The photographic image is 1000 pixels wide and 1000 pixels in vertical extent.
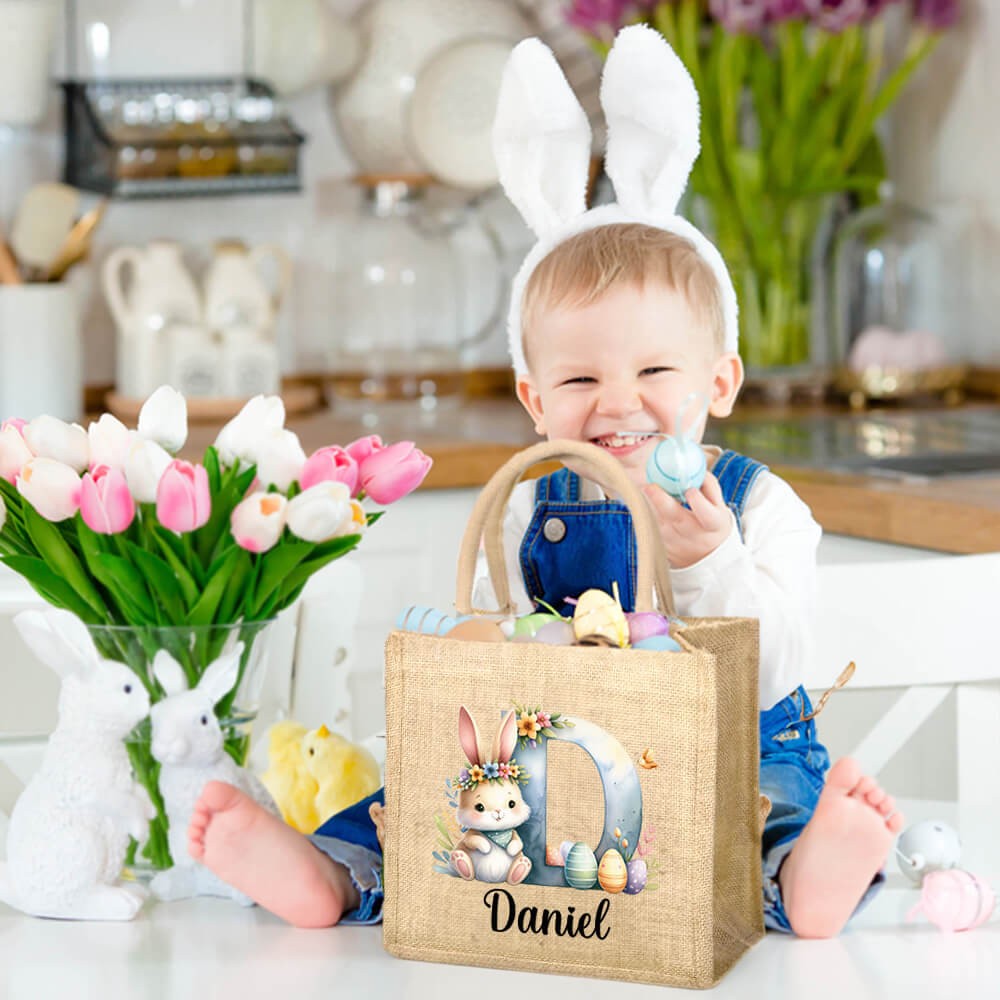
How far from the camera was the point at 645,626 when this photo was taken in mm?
761

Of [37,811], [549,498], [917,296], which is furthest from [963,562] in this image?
[917,296]

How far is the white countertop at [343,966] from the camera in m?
0.75

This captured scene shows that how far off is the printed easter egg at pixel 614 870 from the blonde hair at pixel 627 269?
1.18ft

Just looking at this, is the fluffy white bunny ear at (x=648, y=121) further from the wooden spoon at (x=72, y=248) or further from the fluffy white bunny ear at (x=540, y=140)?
the wooden spoon at (x=72, y=248)

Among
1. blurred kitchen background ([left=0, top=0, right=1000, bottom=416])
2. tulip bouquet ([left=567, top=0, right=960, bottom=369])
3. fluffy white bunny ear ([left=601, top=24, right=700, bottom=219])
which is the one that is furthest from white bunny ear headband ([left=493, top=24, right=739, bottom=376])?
tulip bouquet ([left=567, top=0, right=960, bottom=369])

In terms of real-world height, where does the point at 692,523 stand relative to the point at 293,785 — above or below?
above

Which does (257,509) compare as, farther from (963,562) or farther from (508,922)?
(963,562)

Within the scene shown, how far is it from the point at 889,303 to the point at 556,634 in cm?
188

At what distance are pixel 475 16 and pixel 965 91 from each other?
2.52 feet

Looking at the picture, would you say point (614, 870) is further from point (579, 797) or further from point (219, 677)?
point (219, 677)

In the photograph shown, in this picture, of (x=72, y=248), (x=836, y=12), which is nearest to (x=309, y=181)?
(x=72, y=248)

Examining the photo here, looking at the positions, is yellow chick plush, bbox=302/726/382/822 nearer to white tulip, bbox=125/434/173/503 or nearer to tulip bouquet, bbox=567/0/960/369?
white tulip, bbox=125/434/173/503

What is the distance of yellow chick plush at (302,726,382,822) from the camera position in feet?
3.26

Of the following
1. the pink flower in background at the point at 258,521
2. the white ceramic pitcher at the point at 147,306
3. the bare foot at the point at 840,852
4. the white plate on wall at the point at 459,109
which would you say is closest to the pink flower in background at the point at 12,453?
the pink flower in background at the point at 258,521
